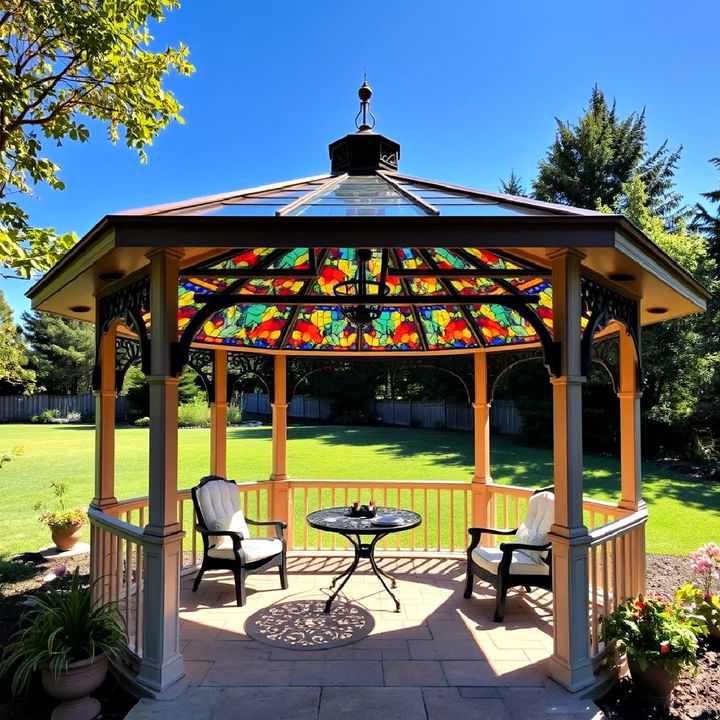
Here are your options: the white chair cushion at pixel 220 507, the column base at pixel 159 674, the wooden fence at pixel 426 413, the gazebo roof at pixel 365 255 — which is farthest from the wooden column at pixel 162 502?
the wooden fence at pixel 426 413

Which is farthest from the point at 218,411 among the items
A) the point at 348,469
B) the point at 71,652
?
the point at 348,469

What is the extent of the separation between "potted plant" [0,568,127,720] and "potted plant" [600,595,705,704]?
297cm

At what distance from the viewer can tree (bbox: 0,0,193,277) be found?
4664mm

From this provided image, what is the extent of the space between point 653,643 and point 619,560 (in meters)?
0.81

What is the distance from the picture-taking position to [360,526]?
14.4 ft

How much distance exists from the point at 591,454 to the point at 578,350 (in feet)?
45.1

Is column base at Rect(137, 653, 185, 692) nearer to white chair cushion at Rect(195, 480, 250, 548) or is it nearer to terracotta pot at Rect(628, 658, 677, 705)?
white chair cushion at Rect(195, 480, 250, 548)

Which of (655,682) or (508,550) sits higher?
(508,550)

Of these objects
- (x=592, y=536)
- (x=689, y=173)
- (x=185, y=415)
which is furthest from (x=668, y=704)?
(x=185, y=415)

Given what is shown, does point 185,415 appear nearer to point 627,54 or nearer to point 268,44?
point 268,44

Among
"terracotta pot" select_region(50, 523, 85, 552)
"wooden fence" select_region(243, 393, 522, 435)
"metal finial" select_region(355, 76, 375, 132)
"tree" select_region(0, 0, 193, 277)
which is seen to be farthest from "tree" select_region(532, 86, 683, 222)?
"terracotta pot" select_region(50, 523, 85, 552)

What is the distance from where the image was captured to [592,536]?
314 cm

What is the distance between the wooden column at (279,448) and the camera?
6023mm

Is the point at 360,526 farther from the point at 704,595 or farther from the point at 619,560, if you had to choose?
the point at 704,595
